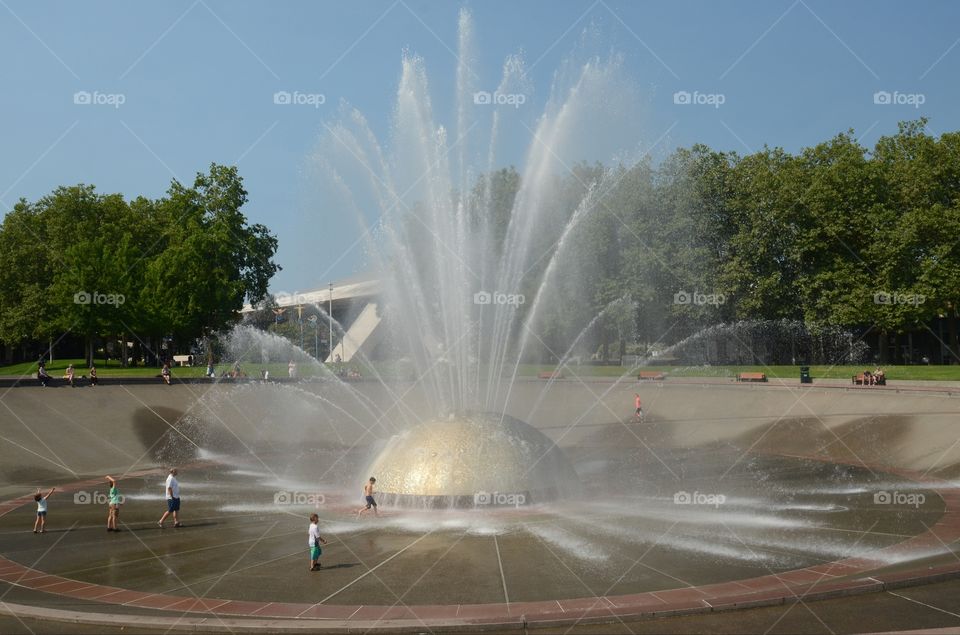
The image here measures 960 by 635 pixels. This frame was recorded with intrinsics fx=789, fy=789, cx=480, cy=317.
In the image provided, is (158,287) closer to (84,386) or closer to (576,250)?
(84,386)

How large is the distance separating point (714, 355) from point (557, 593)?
65.1 meters

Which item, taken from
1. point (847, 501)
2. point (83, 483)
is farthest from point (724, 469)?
point (83, 483)

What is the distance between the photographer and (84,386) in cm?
4072
